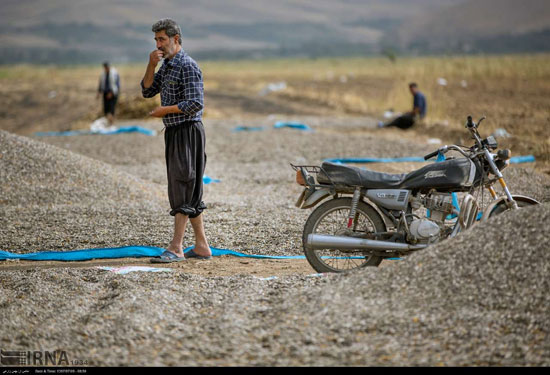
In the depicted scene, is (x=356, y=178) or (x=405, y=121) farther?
(x=405, y=121)

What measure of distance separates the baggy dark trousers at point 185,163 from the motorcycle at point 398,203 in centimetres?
105


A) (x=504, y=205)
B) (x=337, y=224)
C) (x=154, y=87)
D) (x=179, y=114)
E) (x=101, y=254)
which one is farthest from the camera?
(x=101, y=254)

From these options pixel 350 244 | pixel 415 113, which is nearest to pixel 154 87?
pixel 350 244

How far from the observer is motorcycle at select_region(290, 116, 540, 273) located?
5.95 metres

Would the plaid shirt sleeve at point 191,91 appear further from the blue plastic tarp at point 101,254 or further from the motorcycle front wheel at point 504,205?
the motorcycle front wheel at point 504,205

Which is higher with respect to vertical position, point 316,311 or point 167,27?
point 167,27

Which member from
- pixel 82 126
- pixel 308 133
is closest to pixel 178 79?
pixel 308 133

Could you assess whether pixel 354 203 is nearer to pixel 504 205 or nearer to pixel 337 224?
pixel 337 224

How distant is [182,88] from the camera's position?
6.54 metres

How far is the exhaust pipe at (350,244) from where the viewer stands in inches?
234

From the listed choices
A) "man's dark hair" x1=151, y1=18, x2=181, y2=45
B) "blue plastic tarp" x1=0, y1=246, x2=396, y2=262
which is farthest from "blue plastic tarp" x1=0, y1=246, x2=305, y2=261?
"man's dark hair" x1=151, y1=18, x2=181, y2=45

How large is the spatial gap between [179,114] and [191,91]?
9.1 inches

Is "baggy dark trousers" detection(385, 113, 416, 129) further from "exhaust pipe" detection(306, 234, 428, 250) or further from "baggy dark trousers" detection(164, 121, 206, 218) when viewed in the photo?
"exhaust pipe" detection(306, 234, 428, 250)
